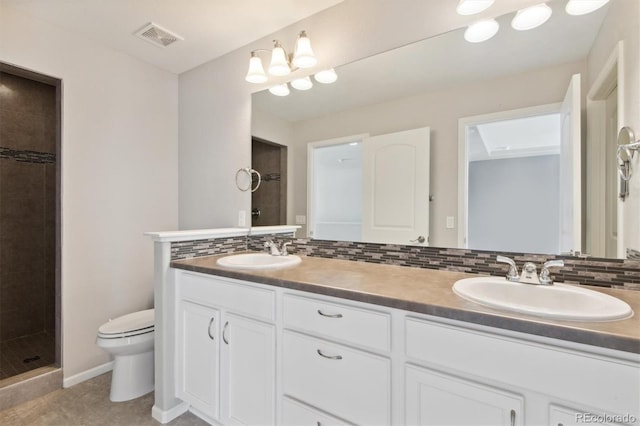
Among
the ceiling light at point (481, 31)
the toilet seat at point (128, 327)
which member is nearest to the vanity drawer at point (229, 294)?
the toilet seat at point (128, 327)

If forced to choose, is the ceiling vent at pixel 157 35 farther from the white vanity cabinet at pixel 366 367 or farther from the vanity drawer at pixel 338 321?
the vanity drawer at pixel 338 321

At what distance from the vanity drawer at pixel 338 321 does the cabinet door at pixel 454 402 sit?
15 cm

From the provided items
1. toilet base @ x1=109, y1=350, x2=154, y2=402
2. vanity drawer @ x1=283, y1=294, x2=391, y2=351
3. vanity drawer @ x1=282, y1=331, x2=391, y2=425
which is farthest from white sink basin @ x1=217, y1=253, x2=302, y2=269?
toilet base @ x1=109, y1=350, x2=154, y2=402

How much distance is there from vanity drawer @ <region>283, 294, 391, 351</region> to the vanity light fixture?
135 cm

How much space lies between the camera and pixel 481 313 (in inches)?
34.5

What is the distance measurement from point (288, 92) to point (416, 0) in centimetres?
90

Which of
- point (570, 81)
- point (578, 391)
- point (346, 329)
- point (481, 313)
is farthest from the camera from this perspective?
point (570, 81)

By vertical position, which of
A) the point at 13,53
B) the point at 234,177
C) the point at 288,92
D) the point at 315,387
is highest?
the point at 13,53

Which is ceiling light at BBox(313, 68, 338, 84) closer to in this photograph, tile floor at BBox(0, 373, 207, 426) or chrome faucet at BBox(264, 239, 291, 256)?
chrome faucet at BBox(264, 239, 291, 256)

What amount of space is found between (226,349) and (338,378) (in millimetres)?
635

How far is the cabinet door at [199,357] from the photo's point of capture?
154 cm

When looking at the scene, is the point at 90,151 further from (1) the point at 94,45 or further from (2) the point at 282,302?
(2) the point at 282,302

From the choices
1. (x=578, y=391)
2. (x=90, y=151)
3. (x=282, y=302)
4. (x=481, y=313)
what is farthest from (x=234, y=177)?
(x=578, y=391)

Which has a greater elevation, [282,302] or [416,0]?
[416,0]
